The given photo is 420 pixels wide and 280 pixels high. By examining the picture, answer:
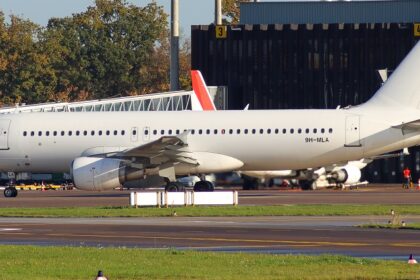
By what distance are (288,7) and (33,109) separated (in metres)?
20.7

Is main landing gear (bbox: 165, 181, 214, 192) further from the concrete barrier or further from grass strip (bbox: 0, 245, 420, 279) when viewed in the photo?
grass strip (bbox: 0, 245, 420, 279)

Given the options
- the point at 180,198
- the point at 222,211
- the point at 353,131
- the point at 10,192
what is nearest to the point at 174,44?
the point at 10,192

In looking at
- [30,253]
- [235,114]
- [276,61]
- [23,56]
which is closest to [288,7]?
[276,61]

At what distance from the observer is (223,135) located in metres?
57.4

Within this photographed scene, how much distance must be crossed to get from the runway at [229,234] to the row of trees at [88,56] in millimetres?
85590

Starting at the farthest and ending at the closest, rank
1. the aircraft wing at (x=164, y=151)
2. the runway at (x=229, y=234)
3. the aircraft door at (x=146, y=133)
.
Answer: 1. the aircraft door at (x=146, y=133)
2. the aircraft wing at (x=164, y=151)
3. the runway at (x=229, y=234)

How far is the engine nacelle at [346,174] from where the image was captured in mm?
68625

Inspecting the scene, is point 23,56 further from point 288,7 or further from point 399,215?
point 399,215

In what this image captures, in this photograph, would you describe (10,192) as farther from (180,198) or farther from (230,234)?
(230,234)

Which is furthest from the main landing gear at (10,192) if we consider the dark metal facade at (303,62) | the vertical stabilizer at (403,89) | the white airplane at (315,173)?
the dark metal facade at (303,62)

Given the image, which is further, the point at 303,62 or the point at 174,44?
the point at 174,44

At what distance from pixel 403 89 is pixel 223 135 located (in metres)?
8.02

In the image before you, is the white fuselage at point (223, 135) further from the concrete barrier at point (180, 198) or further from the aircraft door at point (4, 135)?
the concrete barrier at point (180, 198)

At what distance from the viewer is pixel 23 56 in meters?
128
